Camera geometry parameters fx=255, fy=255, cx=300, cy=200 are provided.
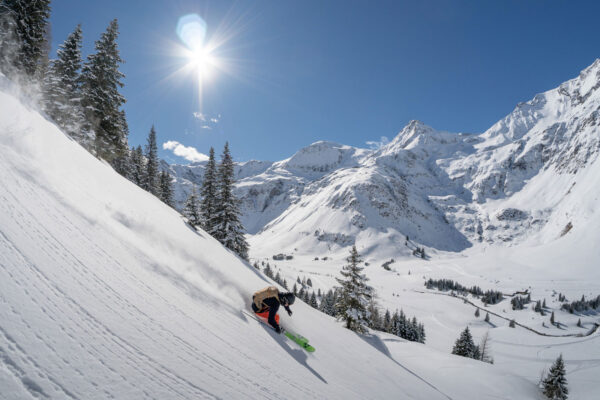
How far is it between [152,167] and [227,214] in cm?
2011

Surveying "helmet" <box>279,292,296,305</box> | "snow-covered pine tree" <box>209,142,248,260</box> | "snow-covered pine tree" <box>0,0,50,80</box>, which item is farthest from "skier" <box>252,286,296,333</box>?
"snow-covered pine tree" <box>0,0,50,80</box>

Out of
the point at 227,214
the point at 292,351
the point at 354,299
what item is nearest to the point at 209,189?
the point at 227,214

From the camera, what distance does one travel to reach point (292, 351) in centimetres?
709

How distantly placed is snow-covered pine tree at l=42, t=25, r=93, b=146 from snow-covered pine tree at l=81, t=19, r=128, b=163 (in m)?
0.69

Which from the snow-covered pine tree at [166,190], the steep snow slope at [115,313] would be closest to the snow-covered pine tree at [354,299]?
the steep snow slope at [115,313]

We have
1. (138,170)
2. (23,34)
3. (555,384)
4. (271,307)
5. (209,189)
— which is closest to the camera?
(271,307)

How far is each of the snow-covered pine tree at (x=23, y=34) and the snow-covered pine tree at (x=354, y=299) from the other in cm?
2935

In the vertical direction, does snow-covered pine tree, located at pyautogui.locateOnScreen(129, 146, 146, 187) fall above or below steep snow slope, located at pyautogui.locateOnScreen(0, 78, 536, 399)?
above

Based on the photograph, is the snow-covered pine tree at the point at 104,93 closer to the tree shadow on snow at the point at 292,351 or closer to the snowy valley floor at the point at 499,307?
the tree shadow on snow at the point at 292,351

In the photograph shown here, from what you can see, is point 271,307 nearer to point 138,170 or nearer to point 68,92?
point 68,92

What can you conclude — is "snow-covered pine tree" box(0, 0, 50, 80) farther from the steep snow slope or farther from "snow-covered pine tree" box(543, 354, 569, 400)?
"snow-covered pine tree" box(543, 354, 569, 400)

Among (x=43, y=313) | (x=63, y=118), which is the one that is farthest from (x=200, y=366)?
(x=63, y=118)

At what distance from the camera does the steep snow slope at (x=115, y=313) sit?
9.57 ft

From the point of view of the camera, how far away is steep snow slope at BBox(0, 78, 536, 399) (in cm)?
292
